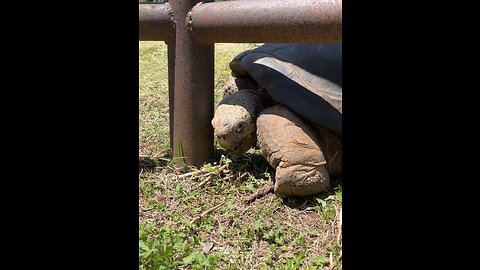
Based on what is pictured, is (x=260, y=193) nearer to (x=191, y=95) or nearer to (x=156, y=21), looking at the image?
(x=191, y=95)

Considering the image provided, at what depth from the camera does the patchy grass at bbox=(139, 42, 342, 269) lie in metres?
2.02

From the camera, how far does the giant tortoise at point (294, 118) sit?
8.84 feet

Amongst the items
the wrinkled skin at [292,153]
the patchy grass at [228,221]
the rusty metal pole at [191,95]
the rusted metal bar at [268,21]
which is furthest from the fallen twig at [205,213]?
the rusted metal bar at [268,21]

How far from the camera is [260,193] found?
279 cm

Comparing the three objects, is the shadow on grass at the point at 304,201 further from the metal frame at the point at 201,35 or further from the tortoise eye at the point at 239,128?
the metal frame at the point at 201,35

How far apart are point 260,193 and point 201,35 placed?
101cm

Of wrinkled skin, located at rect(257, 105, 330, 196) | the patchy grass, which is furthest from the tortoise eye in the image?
the patchy grass

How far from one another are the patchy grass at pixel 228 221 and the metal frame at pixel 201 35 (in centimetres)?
21
